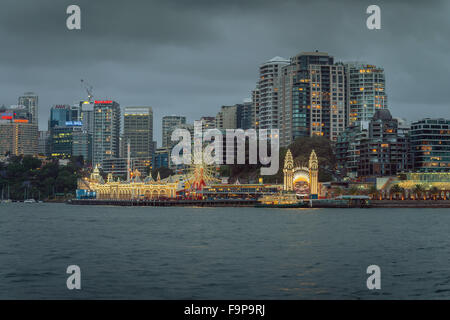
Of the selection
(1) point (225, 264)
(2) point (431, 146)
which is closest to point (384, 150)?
(2) point (431, 146)

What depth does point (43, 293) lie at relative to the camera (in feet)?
123

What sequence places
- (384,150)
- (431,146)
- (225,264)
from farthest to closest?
(384,150) → (431,146) → (225,264)

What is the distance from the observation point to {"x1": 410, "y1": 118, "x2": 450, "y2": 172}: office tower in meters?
191

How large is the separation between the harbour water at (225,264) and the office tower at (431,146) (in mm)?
114550

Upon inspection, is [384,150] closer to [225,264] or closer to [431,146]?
[431,146]

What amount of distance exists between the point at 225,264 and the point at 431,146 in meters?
157

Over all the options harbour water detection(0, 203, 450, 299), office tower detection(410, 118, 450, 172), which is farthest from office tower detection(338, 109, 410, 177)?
harbour water detection(0, 203, 450, 299)

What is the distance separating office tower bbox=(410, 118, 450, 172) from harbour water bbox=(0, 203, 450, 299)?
115m

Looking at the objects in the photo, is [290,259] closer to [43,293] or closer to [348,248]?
[348,248]

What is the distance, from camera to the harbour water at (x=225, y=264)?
123 feet

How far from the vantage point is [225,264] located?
48969mm

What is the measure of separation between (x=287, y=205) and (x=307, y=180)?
63.4 feet

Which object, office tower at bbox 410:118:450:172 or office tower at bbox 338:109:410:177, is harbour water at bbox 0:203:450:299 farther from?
office tower at bbox 410:118:450:172
